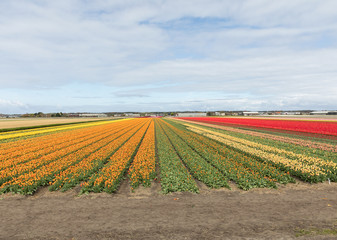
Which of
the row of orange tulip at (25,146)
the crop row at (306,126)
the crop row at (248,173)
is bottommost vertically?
the crop row at (248,173)

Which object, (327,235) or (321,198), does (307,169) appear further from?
(327,235)

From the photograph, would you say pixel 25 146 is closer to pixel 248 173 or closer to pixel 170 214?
pixel 170 214

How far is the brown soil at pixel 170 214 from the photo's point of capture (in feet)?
23.6

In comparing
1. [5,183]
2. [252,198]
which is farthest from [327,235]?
[5,183]

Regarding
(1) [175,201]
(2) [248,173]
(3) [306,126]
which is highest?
(3) [306,126]

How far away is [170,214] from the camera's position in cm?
855

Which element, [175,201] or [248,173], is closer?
[175,201]

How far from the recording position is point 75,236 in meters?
7.02

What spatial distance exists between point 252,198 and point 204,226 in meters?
4.02

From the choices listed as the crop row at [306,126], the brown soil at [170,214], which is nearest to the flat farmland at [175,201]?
the brown soil at [170,214]

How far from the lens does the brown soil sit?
7.18 m

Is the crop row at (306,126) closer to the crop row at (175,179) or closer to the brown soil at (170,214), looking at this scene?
the brown soil at (170,214)

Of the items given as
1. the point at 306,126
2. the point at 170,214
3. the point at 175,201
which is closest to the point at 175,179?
the point at 175,201

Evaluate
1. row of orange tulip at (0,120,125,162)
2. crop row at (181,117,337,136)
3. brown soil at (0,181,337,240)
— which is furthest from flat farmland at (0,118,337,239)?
crop row at (181,117,337,136)
